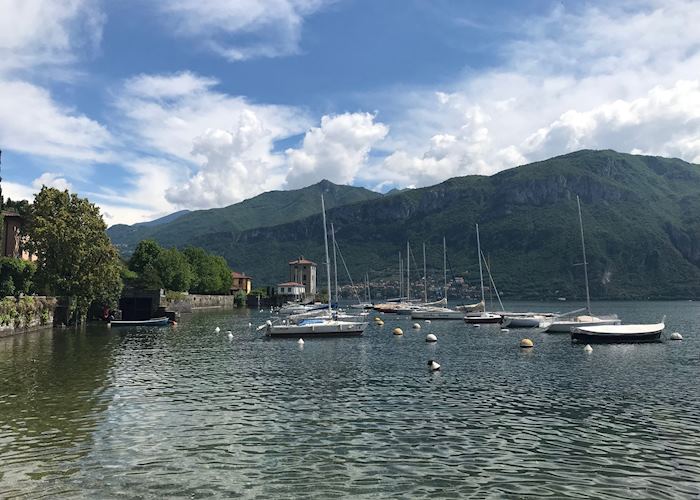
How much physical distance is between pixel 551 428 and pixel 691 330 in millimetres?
76204

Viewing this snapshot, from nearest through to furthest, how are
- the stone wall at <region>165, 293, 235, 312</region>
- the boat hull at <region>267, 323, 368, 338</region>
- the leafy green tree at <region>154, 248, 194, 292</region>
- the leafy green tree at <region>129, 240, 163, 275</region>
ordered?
1. the boat hull at <region>267, 323, 368, 338</region>
2. the stone wall at <region>165, 293, 235, 312</region>
3. the leafy green tree at <region>129, 240, 163, 275</region>
4. the leafy green tree at <region>154, 248, 194, 292</region>

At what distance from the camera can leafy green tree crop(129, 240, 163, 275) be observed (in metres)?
143

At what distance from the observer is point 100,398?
96.8ft

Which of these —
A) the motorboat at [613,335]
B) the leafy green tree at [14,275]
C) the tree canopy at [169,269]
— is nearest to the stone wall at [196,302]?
the tree canopy at [169,269]

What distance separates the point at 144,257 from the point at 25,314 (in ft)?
259

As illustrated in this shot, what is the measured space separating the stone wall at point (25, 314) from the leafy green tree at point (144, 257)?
2618 inches

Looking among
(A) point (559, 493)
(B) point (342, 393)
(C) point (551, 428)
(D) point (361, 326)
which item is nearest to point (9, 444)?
(B) point (342, 393)

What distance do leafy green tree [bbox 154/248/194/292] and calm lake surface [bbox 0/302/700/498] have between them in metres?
98.6

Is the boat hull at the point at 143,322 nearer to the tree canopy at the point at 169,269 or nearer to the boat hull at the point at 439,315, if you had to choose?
the tree canopy at the point at 169,269

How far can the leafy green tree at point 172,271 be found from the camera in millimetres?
143750

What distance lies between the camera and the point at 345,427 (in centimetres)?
2373

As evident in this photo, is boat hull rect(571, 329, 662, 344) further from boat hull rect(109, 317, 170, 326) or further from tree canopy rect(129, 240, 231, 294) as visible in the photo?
tree canopy rect(129, 240, 231, 294)

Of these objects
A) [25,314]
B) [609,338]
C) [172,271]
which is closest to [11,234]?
[25,314]

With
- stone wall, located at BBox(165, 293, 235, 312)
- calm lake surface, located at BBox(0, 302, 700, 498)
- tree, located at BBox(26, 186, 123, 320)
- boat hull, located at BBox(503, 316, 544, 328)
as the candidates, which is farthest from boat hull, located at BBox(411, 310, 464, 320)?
calm lake surface, located at BBox(0, 302, 700, 498)
